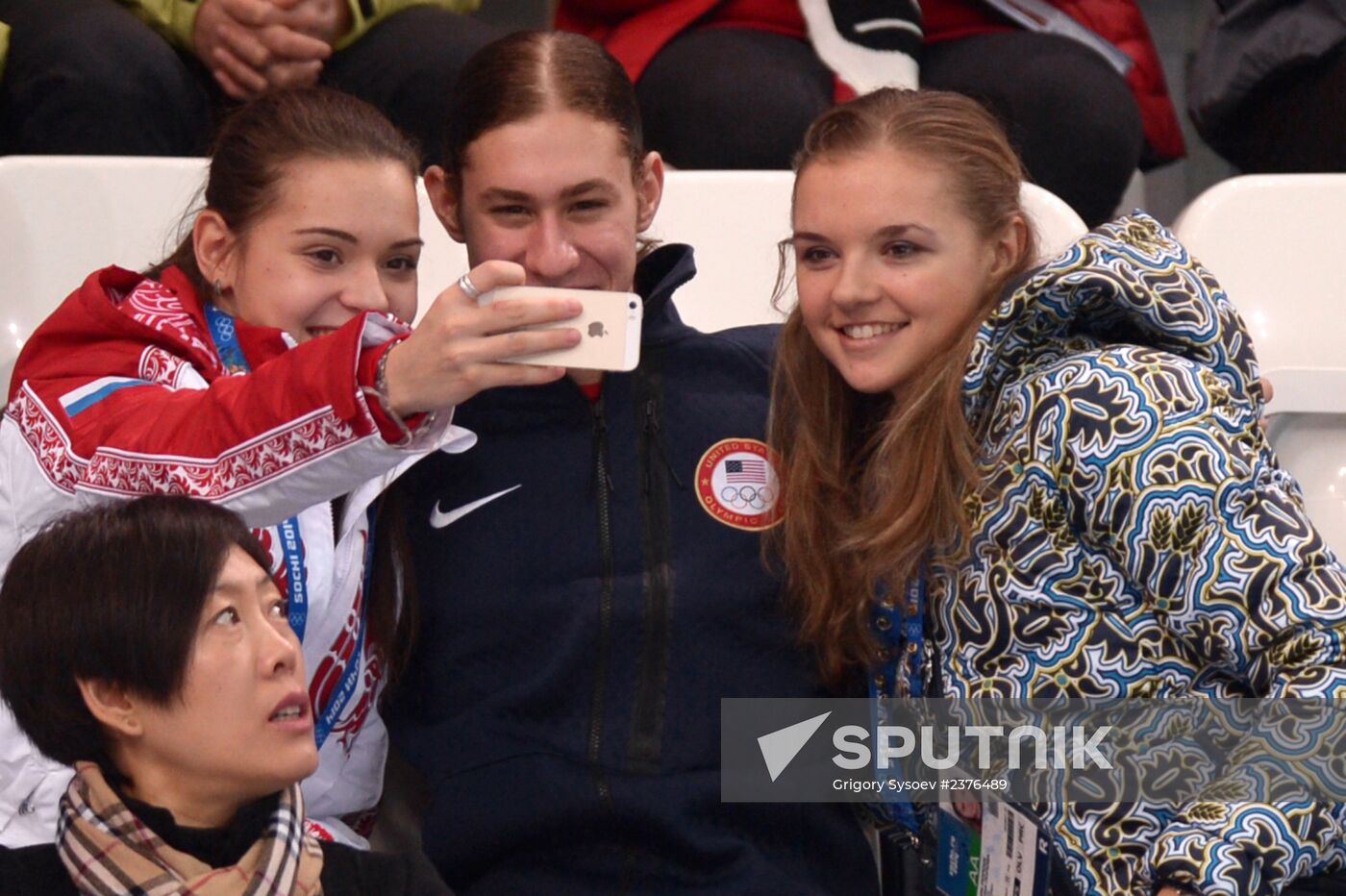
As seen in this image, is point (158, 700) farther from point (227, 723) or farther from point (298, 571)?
point (298, 571)

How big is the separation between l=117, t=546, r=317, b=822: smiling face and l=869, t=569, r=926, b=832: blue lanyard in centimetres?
57

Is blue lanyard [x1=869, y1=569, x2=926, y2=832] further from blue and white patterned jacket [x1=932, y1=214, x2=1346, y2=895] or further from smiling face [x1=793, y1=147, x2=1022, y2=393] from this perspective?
smiling face [x1=793, y1=147, x2=1022, y2=393]

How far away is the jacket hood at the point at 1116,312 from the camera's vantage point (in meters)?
1.44

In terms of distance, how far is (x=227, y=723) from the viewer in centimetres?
130

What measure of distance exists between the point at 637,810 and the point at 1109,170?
130 centimetres

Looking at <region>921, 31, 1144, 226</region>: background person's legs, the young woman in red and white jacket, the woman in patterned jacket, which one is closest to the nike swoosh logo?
the young woman in red and white jacket

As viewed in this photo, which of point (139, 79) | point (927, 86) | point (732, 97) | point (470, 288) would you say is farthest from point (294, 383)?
point (927, 86)

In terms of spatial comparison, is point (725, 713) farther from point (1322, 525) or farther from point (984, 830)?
point (1322, 525)

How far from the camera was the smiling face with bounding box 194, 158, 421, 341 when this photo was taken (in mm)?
1595

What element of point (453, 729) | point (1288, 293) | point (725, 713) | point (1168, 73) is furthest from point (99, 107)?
point (1168, 73)

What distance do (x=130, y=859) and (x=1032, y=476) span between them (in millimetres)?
797

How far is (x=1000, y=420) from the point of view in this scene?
1517mm

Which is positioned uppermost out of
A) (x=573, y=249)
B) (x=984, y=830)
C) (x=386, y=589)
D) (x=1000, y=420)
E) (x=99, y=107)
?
(x=99, y=107)

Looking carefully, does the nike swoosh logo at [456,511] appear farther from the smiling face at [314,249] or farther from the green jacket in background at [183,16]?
A: the green jacket in background at [183,16]
